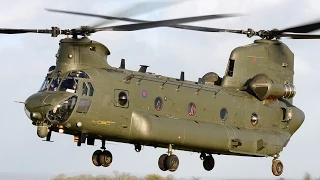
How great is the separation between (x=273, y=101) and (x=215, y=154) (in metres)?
3.29

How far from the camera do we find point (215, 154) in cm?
2772

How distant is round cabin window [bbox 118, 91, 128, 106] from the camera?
24000 mm

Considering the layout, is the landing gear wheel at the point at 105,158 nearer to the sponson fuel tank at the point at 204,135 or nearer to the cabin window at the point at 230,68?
the sponson fuel tank at the point at 204,135

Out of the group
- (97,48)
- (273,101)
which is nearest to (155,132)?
(97,48)

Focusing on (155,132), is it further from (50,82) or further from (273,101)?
(273,101)

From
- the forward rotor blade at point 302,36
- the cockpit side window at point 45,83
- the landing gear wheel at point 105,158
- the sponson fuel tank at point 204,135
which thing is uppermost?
the forward rotor blade at point 302,36

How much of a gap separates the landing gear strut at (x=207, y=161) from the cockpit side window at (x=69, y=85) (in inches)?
280

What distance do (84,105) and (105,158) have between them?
3.35 metres

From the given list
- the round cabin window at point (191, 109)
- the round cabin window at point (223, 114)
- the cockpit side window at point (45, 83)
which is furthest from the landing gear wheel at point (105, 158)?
the round cabin window at point (223, 114)

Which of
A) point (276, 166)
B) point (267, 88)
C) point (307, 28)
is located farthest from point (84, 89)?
point (276, 166)

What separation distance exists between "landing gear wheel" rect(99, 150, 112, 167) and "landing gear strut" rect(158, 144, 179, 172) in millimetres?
1920

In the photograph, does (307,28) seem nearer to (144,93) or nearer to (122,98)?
(144,93)

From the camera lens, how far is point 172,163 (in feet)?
81.9

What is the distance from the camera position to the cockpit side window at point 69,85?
23219mm
